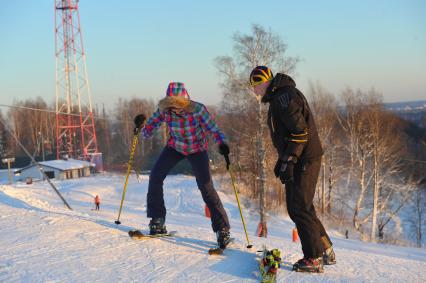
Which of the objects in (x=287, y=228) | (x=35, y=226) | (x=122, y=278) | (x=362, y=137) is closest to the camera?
(x=122, y=278)

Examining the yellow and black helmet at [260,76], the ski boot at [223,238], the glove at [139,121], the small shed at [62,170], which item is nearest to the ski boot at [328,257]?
the ski boot at [223,238]

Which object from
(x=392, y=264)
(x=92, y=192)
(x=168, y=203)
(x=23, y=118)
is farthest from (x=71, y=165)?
(x=392, y=264)

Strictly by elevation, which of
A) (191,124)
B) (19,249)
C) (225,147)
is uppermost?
(191,124)

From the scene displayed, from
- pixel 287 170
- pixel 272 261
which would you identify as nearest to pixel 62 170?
pixel 272 261

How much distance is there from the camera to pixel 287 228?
1964 centimetres

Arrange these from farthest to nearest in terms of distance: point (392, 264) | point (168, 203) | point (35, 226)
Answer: point (168, 203) → point (35, 226) → point (392, 264)

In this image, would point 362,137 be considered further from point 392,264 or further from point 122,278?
point 122,278

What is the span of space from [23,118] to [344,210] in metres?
53.0

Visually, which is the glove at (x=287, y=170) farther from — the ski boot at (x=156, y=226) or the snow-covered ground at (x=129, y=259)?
the ski boot at (x=156, y=226)

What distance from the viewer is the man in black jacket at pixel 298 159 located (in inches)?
121

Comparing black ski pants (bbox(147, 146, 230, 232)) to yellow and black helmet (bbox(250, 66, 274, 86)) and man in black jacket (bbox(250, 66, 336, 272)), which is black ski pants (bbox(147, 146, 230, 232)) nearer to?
man in black jacket (bbox(250, 66, 336, 272))

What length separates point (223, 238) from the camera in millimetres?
4004

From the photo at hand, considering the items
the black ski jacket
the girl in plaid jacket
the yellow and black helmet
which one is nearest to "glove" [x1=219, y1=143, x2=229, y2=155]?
the girl in plaid jacket

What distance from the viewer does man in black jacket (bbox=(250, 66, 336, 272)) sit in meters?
3.08
